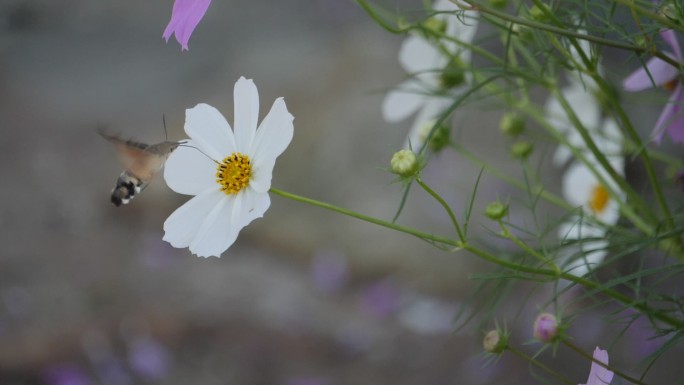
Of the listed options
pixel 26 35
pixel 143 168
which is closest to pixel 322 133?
pixel 26 35

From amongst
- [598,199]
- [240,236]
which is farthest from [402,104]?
[240,236]

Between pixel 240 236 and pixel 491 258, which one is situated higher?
pixel 240 236

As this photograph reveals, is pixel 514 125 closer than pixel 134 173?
No

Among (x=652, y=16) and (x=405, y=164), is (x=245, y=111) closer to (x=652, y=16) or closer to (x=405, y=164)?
(x=405, y=164)

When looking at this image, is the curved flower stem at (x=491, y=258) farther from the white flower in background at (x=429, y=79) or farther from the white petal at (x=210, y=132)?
the white flower in background at (x=429, y=79)

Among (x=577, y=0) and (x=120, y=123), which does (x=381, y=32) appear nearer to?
(x=120, y=123)
